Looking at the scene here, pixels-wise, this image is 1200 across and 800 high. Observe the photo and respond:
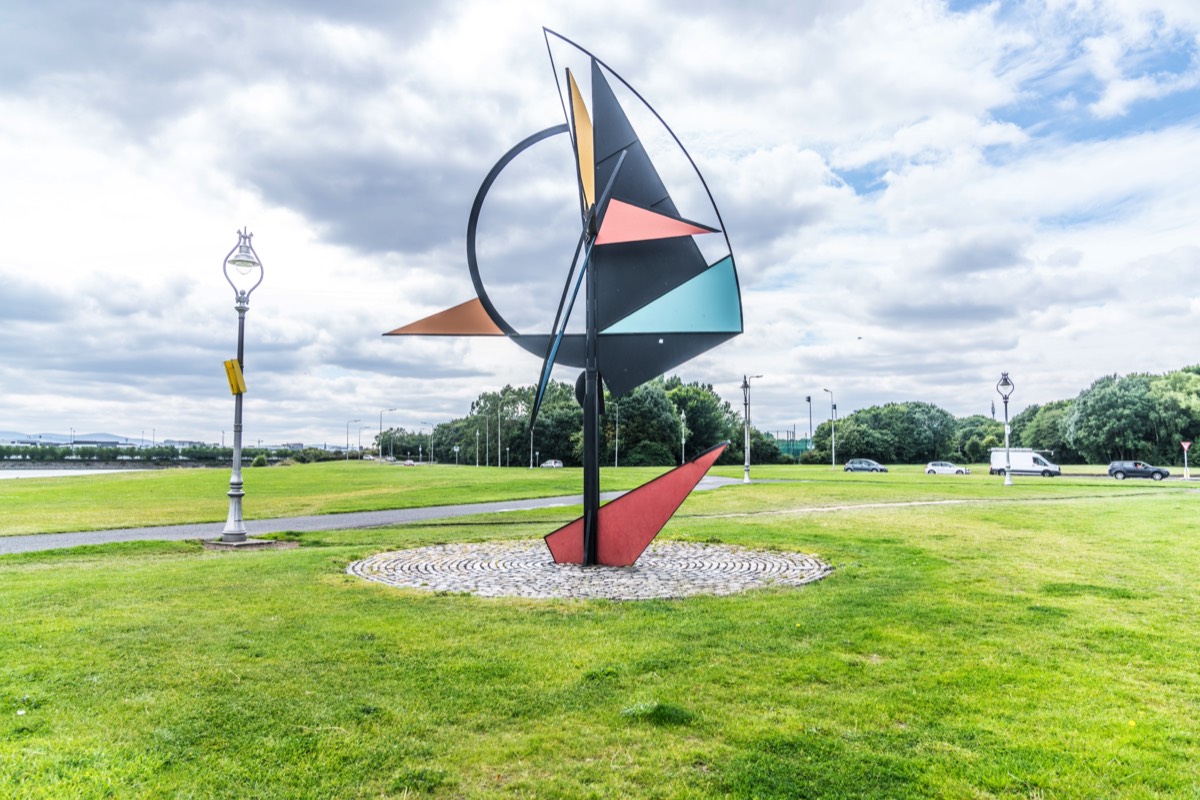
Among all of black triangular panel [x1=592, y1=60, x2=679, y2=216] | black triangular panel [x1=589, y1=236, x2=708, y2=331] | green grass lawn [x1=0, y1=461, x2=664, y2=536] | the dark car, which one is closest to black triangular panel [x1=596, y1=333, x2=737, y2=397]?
Result: black triangular panel [x1=589, y1=236, x2=708, y2=331]

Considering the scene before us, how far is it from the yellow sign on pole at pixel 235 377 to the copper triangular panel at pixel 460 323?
5.24 metres

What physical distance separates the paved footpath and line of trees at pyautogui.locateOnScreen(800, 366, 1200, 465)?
68.6m

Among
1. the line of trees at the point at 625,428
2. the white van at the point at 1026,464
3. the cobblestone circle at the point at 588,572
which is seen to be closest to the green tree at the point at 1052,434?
the white van at the point at 1026,464

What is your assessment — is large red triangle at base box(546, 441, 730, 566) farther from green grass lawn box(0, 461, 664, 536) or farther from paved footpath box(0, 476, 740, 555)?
green grass lawn box(0, 461, 664, 536)

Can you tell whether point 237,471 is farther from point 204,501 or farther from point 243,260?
point 204,501

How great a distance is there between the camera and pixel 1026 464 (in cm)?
5816

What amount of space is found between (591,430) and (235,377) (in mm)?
8394

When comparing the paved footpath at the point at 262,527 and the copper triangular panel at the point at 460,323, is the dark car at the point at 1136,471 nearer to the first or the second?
the paved footpath at the point at 262,527

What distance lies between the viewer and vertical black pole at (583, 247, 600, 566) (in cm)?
1193

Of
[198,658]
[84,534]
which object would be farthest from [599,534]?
[84,534]

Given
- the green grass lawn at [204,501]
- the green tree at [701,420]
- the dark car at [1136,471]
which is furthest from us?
the green tree at [701,420]

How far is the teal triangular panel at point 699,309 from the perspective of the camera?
39.4ft

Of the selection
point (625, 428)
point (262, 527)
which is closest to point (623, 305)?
point (262, 527)

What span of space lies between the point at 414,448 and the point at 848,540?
507ft
